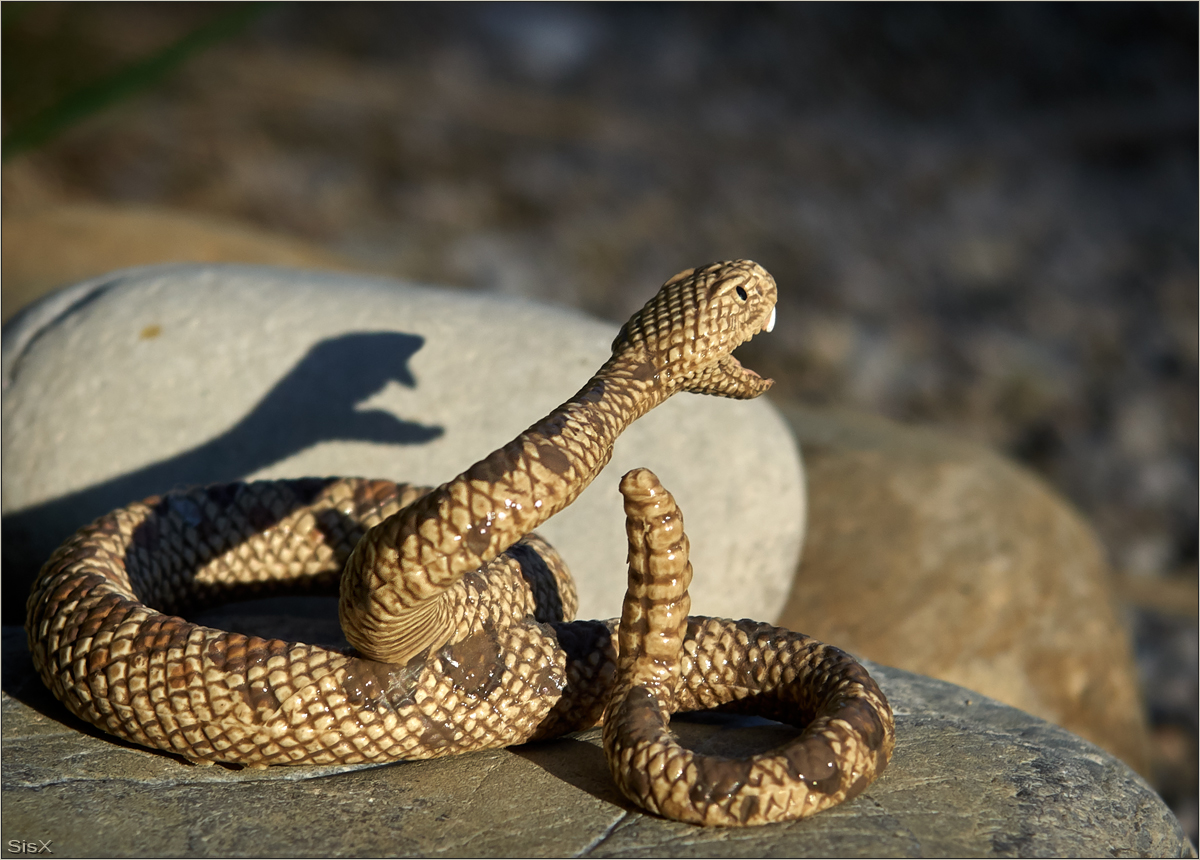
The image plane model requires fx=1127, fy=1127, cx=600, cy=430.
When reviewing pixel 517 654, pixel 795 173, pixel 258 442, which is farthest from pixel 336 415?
pixel 795 173

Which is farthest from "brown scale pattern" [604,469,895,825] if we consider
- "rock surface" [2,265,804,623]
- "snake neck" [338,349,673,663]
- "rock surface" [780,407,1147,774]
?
"rock surface" [780,407,1147,774]

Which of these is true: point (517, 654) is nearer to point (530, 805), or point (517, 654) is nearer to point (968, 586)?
point (530, 805)

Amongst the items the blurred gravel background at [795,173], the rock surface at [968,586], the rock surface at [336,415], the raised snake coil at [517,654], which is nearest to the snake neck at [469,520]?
the raised snake coil at [517,654]

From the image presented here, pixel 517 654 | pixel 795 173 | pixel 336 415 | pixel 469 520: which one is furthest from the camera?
pixel 795 173

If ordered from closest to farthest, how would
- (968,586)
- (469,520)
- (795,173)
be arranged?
(469,520), (968,586), (795,173)

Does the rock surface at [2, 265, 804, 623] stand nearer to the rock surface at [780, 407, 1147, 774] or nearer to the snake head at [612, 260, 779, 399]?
the rock surface at [780, 407, 1147, 774]

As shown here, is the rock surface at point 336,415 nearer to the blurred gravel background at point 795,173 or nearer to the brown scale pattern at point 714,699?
the brown scale pattern at point 714,699
